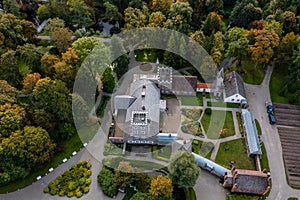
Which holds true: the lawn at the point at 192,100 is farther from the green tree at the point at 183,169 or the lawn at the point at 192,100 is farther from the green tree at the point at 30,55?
the green tree at the point at 30,55

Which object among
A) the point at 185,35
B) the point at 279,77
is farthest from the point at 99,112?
the point at 279,77

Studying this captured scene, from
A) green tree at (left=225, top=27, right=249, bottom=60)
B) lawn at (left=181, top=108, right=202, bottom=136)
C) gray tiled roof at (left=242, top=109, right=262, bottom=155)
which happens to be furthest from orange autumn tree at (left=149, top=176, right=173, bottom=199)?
green tree at (left=225, top=27, right=249, bottom=60)

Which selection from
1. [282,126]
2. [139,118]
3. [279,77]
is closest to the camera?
[139,118]

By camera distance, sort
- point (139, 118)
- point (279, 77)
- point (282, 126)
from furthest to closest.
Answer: point (279, 77) → point (282, 126) → point (139, 118)

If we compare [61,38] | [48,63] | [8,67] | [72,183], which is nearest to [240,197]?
[72,183]

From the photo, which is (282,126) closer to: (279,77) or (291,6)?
(279,77)

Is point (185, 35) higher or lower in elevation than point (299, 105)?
higher

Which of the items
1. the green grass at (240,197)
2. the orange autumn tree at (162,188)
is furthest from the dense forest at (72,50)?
the green grass at (240,197)
